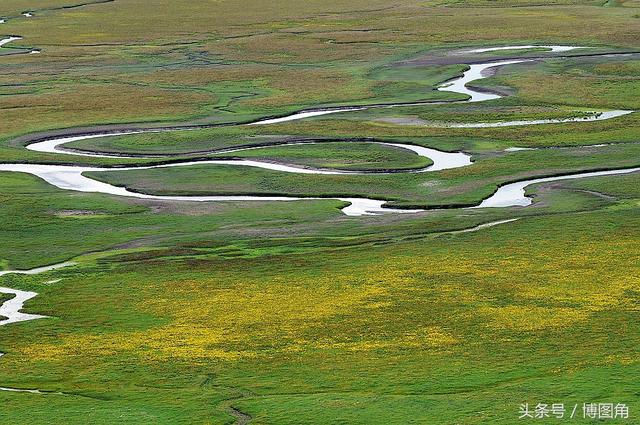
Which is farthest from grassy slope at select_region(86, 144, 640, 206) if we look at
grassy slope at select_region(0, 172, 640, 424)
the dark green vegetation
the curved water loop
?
grassy slope at select_region(0, 172, 640, 424)

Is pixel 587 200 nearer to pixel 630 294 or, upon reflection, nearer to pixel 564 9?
pixel 630 294

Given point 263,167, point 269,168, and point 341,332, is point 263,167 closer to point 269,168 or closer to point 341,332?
point 269,168

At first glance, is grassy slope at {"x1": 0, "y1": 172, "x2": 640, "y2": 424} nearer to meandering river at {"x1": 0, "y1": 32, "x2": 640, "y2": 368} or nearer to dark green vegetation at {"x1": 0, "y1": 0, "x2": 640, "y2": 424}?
dark green vegetation at {"x1": 0, "y1": 0, "x2": 640, "y2": 424}

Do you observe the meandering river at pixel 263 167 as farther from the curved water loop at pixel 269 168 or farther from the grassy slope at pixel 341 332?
the grassy slope at pixel 341 332

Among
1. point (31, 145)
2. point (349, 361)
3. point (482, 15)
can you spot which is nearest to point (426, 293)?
point (349, 361)

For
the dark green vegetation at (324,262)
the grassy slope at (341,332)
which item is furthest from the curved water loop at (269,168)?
the grassy slope at (341,332)

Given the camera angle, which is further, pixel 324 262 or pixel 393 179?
pixel 393 179

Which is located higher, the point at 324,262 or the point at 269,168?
the point at 324,262

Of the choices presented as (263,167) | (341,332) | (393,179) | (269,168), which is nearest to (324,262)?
(341,332)
